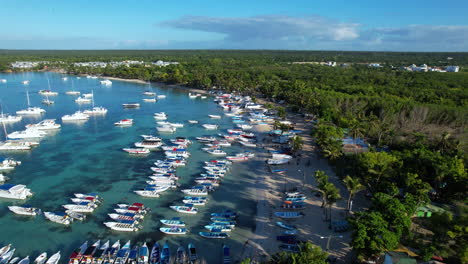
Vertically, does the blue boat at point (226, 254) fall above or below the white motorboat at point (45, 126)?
below

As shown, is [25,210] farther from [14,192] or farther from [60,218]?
[60,218]

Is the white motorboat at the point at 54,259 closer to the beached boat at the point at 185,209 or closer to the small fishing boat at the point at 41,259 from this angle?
the small fishing boat at the point at 41,259

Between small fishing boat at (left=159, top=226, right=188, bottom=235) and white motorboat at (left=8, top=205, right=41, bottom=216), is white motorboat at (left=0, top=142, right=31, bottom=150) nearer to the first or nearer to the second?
white motorboat at (left=8, top=205, right=41, bottom=216)

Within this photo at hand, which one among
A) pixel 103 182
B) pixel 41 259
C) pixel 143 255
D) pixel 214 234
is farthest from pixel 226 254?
pixel 103 182

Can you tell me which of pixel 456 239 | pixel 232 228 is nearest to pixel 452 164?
pixel 456 239

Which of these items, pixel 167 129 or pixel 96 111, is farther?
pixel 96 111

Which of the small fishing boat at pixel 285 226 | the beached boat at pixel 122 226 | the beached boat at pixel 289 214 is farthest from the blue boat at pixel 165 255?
the beached boat at pixel 289 214
